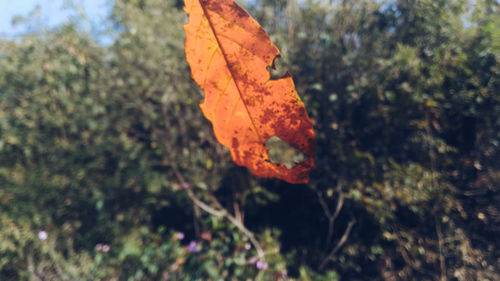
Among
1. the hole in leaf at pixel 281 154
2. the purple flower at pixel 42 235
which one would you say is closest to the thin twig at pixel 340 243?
the hole in leaf at pixel 281 154

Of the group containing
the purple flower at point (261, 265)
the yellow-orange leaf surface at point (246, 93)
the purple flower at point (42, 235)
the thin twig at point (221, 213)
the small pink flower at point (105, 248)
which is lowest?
the small pink flower at point (105, 248)

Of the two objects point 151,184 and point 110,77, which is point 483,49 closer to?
point 151,184

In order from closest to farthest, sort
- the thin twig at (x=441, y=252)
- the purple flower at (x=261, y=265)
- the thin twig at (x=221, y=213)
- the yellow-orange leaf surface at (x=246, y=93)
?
the yellow-orange leaf surface at (x=246, y=93) < the thin twig at (x=441, y=252) < the purple flower at (x=261, y=265) < the thin twig at (x=221, y=213)

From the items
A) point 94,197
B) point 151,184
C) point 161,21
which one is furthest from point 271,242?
point 161,21

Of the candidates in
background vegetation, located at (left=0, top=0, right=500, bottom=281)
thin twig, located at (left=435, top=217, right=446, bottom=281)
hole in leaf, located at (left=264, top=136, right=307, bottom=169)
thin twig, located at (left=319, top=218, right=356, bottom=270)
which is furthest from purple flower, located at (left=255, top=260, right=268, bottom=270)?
hole in leaf, located at (left=264, top=136, right=307, bottom=169)

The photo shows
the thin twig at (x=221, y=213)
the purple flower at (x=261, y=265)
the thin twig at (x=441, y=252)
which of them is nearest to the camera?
the thin twig at (x=441, y=252)

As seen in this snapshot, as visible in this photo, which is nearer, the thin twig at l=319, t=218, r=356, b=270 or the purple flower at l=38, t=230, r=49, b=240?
the thin twig at l=319, t=218, r=356, b=270

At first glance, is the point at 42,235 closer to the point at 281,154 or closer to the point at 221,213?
the point at 221,213

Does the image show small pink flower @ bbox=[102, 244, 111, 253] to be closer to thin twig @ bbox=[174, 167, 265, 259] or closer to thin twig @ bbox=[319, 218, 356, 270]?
thin twig @ bbox=[174, 167, 265, 259]

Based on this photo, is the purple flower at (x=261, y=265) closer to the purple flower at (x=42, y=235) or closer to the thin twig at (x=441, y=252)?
the thin twig at (x=441, y=252)
